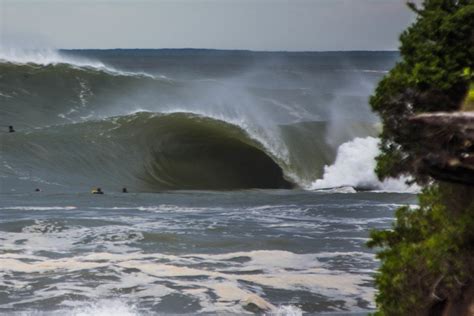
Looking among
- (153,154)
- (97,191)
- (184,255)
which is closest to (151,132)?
(153,154)

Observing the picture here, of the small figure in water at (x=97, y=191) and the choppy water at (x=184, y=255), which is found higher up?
the small figure in water at (x=97, y=191)

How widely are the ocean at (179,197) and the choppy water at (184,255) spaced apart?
43mm

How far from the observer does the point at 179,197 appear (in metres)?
27.5

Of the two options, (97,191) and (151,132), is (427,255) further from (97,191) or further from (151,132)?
(151,132)

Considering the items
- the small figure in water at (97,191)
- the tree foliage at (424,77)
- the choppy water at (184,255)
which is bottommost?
the choppy water at (184,255)

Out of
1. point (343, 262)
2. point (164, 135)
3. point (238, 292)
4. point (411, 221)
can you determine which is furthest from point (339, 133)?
point (411, 221)

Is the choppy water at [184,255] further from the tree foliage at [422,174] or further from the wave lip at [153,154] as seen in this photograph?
the tree foliage at [422,174]

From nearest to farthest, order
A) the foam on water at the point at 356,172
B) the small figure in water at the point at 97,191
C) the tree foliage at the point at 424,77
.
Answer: the tree foliage at the point at 424,77 < the small figure in water at the point at 97,191 < the foam on water at the point at 356,172

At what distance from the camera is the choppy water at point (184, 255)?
49.7 feet

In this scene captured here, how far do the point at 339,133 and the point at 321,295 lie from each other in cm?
2481

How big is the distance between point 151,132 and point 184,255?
18.2 meters

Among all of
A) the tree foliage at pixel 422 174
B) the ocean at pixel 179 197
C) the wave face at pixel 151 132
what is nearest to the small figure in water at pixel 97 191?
the ocean at pixel 179 197

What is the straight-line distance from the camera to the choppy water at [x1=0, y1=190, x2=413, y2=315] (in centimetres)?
1516

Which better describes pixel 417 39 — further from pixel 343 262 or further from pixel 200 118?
pixel 200 118
